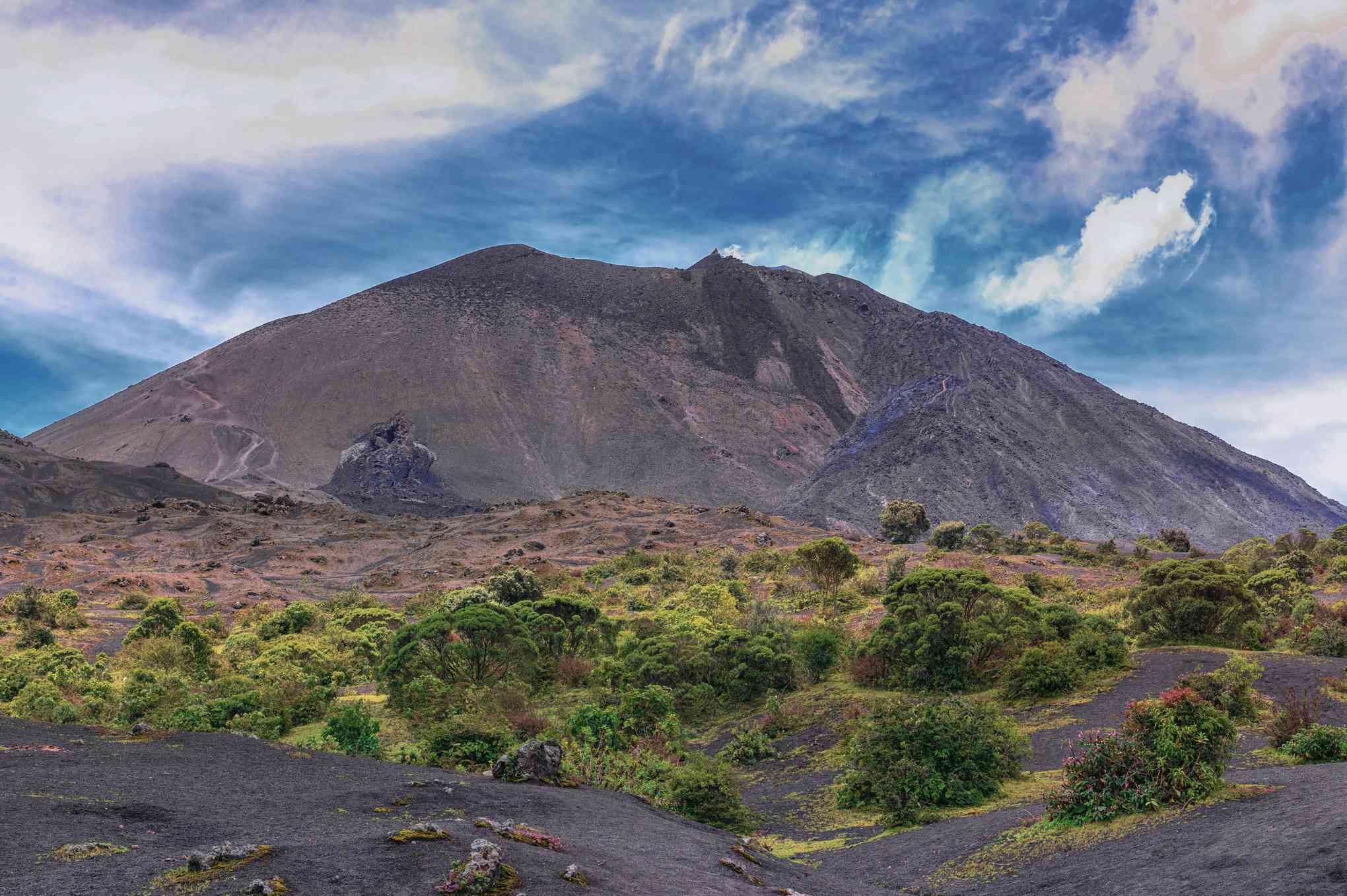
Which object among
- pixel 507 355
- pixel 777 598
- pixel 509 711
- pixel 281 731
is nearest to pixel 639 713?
pixel 509 711

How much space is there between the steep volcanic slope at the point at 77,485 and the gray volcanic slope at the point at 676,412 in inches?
556

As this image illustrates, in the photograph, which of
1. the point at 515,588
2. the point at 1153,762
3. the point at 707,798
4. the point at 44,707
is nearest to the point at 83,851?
the point at 707,798

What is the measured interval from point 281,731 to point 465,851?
11962mm

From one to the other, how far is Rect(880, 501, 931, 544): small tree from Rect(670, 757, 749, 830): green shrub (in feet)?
211

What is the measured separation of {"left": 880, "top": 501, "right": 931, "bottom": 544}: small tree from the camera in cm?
7550

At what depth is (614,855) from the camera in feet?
27.8

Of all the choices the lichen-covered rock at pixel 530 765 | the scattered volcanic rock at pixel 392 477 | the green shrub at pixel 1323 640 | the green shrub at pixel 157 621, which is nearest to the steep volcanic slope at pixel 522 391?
the scattered volcanic rock at pixel 392 477

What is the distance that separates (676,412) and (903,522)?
242ft

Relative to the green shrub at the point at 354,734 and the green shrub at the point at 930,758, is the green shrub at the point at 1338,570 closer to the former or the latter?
the green shrub at the point at 930,758

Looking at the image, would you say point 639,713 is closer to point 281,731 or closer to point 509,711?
point 509,711

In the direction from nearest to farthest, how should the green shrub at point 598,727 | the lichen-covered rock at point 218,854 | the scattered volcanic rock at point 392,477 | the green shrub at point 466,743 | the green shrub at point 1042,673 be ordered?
the lichen-covered rock at point 218,854, the green shrub at point 466,743, the green shrub at point 598,727, the green shrub at point 1042,673, the scattered volcanic rock at point 392,477

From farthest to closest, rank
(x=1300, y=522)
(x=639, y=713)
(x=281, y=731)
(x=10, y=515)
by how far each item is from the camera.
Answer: (x=1300, y=522) → (x=10, y=515) → (x=639, y=713) → (x=281, y=731)

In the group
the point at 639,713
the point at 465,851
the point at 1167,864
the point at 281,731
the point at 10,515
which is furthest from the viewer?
the point at 10,515

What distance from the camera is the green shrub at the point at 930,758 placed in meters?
13.1
